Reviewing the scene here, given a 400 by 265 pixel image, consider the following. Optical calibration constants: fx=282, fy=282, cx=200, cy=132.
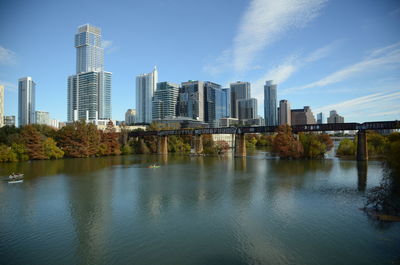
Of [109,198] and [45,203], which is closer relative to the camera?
[45,203]

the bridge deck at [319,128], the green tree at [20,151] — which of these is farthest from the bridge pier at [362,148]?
the green tree at [20,151]

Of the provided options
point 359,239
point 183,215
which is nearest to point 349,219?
point 359,239

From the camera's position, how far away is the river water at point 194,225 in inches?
706

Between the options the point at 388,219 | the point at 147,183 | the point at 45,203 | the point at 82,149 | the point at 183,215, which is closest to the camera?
the point at 388,219

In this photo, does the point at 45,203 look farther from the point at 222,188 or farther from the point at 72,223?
the point at 222,188

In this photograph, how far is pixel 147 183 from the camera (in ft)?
143

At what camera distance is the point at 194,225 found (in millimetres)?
23641

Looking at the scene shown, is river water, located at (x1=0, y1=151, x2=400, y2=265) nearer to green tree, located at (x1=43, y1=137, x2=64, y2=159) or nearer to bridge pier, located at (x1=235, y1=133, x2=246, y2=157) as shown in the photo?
bridge pier, located at (x1=235, y1=133, x2=246, y2=157)

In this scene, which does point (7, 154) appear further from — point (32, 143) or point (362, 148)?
point (362, 148)

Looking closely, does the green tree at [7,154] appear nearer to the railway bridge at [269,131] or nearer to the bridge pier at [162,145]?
the bridge pier at [162,145]

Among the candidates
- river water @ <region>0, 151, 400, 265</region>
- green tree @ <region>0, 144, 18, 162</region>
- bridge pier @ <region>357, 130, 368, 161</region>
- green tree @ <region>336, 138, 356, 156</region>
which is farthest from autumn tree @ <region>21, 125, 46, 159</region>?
green tree @ <region>336, 138, 356, 156</region>

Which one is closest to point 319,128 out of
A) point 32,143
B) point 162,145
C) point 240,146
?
point 240,146

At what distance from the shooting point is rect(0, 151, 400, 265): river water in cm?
1794

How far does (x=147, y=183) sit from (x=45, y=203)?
50.2ft
